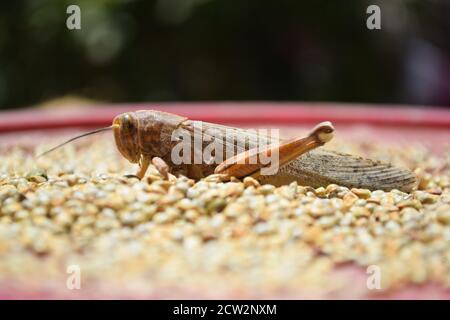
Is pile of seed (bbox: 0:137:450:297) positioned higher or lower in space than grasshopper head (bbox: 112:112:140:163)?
lower

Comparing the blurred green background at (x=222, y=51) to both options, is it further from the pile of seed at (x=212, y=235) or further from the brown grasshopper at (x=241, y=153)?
the pile of seed at (x=212, y=235)

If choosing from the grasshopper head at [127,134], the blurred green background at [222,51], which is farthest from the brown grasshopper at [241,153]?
the blurred green background at [222,51]

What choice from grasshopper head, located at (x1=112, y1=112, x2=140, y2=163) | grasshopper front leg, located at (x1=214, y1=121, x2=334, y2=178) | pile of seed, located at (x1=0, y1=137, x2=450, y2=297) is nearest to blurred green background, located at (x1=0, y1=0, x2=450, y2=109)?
grasshopper head, located at (x1=112, y1=112, x2=140, y2=163)

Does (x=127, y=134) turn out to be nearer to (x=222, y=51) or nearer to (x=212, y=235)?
(x=212, y=235)

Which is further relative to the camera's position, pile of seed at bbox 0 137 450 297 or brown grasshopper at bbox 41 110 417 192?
brown grasshopper at bbox 41 110 417 192

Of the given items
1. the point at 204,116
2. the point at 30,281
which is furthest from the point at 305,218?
the point at 204,116

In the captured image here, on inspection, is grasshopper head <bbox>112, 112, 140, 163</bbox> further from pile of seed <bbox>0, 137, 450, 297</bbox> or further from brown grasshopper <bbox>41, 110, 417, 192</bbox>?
pile of seed <bbox>0, 137, 450, 297</bbox>
